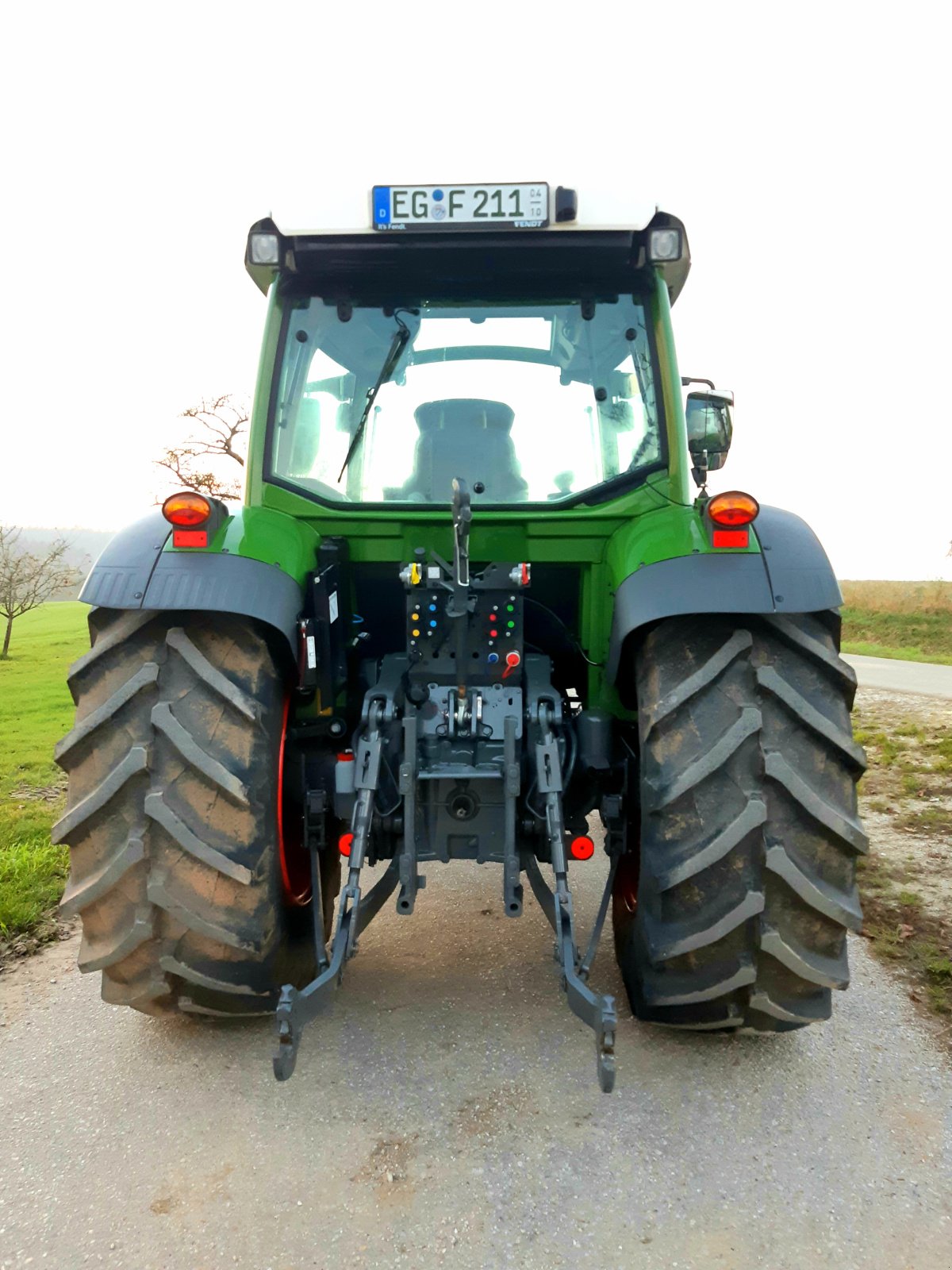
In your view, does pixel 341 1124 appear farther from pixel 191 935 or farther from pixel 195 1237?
pixel 191 935

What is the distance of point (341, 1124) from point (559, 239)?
263cm

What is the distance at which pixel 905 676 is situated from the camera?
12.8 meters

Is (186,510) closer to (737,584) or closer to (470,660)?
(470,660)

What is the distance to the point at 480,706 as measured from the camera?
278 cm

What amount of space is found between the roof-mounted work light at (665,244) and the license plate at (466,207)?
35 cm

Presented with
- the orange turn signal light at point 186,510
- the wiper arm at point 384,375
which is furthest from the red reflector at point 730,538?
the orange turn signal light at point 186,510

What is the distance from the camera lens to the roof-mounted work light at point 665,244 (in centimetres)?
280

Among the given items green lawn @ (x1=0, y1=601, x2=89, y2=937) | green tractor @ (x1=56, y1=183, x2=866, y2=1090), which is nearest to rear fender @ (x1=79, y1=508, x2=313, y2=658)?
green tractor @ (x1=56, y1=183, x2=866, y2=1090)

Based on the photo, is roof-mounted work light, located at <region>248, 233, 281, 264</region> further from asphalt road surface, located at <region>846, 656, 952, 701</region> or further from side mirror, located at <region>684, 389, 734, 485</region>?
asphalt road surface, located at <region>846, 656, 952, 701</region>

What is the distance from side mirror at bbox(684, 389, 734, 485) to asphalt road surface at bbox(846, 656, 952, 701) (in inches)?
329

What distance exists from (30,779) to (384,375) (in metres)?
5.03

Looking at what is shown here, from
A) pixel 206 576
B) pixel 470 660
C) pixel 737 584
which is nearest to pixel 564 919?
pixel 470 660

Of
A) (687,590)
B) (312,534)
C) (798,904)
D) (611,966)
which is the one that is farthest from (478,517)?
(611,966)

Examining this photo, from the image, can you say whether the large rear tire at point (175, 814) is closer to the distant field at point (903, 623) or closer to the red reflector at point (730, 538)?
the red reflector at point (730, 538)
